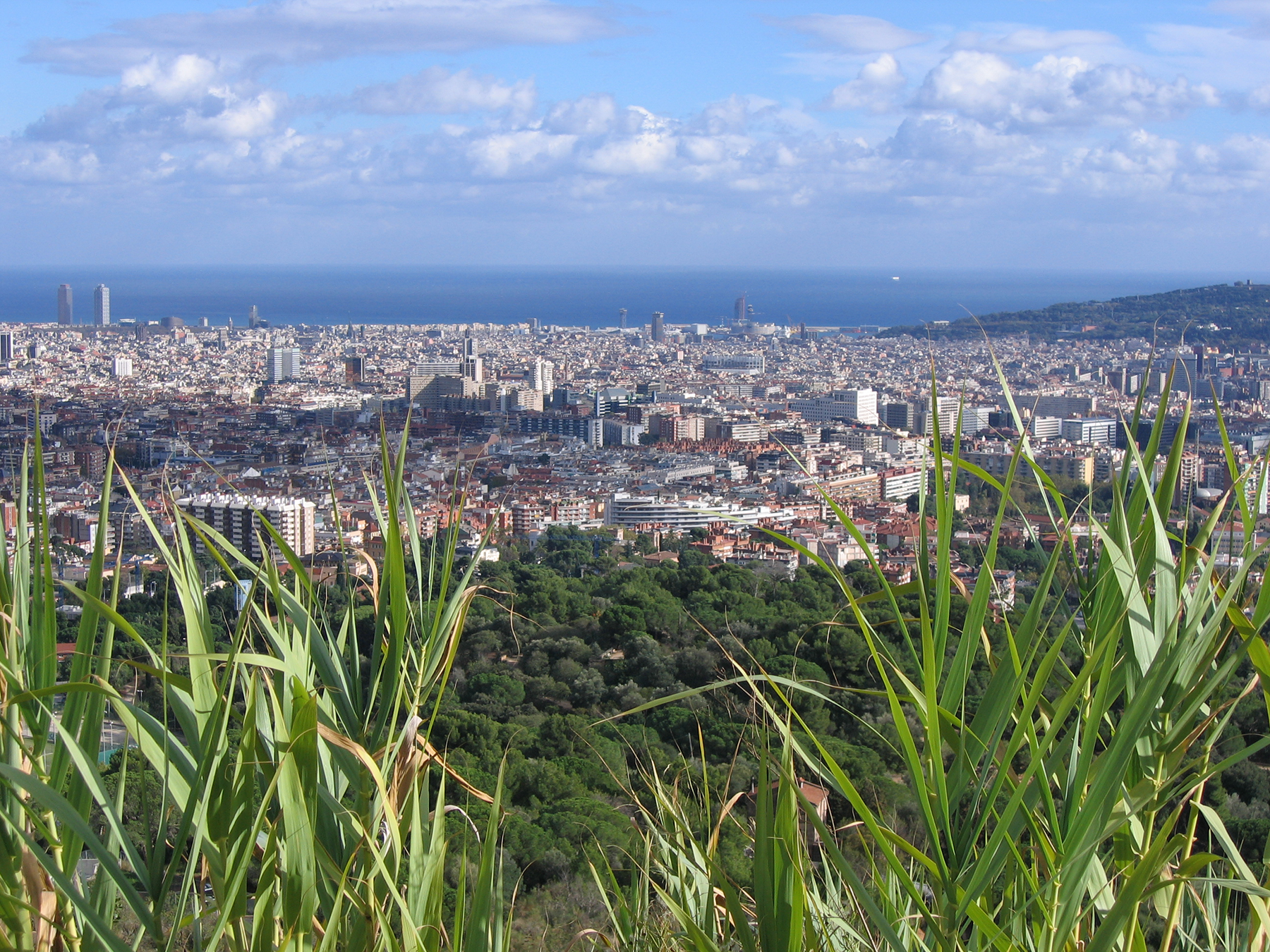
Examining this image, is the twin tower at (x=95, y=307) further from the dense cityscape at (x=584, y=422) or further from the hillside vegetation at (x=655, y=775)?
the hillside vegetation at (x=655, y=775)

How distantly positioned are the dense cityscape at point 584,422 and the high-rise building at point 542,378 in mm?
106

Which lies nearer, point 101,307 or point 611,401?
point 611,401

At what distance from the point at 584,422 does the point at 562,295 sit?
61108mm

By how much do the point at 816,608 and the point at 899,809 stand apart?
12.9ft

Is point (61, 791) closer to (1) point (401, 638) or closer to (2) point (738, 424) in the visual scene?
(1) point (401, 638)

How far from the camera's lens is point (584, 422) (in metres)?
27.8

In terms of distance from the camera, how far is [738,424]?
27.4 m

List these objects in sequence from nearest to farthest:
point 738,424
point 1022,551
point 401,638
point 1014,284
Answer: point 401,638 → point 1022,551 → point 738,424 → point 1014,284

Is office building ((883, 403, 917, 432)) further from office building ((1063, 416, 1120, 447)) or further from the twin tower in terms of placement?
the twin tower

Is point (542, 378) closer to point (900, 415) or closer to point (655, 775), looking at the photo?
Answer: point (900, 415)

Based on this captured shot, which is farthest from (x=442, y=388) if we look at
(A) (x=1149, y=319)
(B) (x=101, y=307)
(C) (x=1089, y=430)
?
(B) (x=101, y=307)

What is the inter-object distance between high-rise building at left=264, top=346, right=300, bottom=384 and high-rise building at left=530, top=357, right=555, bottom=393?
6.97 meters

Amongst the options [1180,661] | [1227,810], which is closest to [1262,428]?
[1227,810]

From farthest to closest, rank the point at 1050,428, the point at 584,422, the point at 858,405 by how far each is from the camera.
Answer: the point at 858,405 → the point at 584,422 → the point at 1050,428
